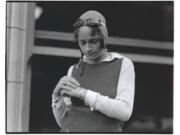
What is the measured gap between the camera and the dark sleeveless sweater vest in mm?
1609

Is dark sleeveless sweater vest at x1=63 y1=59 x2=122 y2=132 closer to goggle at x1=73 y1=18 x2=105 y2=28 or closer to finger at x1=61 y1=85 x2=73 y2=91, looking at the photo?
finger at x1=61 y1=85 x2=73 y2=91

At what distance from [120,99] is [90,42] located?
249mm

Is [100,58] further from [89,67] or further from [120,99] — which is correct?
[120,99]

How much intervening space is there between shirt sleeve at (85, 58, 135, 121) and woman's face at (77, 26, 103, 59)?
12 cm

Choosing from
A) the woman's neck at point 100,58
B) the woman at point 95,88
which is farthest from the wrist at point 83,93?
the woman's neck at point 100,58

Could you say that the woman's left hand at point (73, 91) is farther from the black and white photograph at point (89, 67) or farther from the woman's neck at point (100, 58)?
the woman's neck at point (100, 58)

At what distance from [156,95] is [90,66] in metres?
0.37

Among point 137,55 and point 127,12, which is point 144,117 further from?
point 127,12

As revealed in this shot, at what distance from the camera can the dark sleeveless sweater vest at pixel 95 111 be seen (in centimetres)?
161

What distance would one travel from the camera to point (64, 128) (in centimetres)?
166

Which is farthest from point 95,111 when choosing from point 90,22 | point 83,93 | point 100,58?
point 90,22

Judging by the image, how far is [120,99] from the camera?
5.16 ft

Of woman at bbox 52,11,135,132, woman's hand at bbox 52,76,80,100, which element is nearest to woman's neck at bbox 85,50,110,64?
woman at bbox 52,11,135,132
